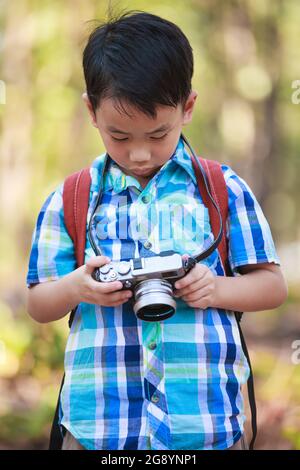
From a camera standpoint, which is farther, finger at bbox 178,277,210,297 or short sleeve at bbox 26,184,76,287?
short sleeve at bbox 26,184,76,287

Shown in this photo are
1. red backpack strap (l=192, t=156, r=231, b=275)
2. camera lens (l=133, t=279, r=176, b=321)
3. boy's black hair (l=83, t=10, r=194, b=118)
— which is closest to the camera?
camera lens (l=133, t=279, r=176, b=321)

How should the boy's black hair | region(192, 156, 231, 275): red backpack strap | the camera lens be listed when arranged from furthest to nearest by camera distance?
region(192, 156, 231, 275): red backpack strap
the boy's black hair
the camera lens

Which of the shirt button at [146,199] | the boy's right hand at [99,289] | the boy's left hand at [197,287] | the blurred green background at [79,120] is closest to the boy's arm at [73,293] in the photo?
the boy's right hand at [99,289]

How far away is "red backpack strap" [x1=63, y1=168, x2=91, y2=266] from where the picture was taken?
196 cm

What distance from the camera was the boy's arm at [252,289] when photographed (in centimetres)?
191

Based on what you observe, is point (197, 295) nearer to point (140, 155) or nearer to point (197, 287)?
point (197, 287)

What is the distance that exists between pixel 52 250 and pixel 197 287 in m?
0.42

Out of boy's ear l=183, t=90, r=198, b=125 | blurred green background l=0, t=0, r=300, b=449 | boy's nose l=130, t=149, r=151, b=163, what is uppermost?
blurred green background l=0, t=0, r=300, b=449

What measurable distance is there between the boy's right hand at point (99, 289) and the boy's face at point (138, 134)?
10.9 inches

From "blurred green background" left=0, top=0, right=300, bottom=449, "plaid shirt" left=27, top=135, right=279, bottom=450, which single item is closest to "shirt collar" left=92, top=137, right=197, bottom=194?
"plaid shirt" left=27, top=135, right=279, bottom=450

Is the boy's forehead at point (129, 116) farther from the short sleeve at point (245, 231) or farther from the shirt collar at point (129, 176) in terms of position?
the short sleeve at point (245, 231)

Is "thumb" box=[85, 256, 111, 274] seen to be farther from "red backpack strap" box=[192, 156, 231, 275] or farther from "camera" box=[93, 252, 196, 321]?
"red backpack strap" box=[192, 156, 231, 275]

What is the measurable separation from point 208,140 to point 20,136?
2141 mm

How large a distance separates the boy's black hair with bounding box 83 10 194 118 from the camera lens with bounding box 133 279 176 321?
0.42m
